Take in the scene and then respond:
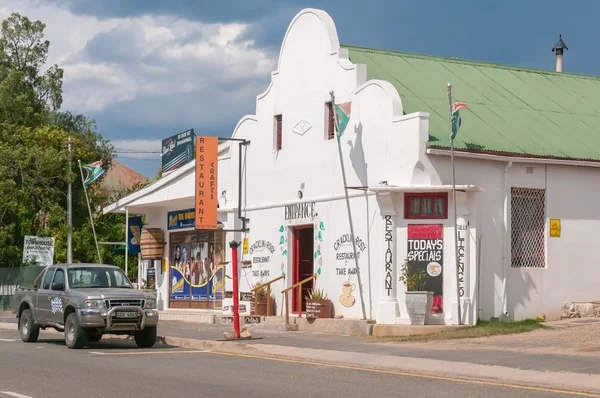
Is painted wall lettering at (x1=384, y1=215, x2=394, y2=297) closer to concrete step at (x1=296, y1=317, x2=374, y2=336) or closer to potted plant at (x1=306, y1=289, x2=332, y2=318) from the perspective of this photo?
concrete step at (x1=296, y1=317, x2=374, y2=336)

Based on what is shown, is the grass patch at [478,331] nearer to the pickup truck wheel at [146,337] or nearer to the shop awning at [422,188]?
the shop awning at [422,188]

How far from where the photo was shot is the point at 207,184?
2691 cm

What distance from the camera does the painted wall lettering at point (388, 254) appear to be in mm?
22234

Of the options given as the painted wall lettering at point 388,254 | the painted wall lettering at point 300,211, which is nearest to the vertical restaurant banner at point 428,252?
the painted wall lettering at point 388,254

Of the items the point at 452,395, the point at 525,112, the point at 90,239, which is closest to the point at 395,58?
the point at 525,112

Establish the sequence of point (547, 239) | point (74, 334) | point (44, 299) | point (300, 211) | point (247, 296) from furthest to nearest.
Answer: point (247, 296)
point (300, 211)
point (547, 239)
point (44, 299)
point (74, 334)

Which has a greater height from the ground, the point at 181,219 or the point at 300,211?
the point at 181,219

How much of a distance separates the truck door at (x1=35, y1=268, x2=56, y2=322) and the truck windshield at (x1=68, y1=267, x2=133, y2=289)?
2.39 feet

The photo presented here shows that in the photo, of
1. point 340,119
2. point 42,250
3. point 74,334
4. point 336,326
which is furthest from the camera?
point 42,250

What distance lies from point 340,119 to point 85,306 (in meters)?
7.97

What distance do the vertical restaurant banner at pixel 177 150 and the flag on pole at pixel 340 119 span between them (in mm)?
13625

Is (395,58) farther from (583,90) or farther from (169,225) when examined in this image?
(169,225)

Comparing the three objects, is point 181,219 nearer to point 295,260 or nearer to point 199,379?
point 295,260

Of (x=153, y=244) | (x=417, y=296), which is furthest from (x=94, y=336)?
(x=153, y=244)
